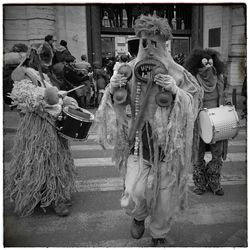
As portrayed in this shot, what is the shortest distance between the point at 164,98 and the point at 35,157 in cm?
153

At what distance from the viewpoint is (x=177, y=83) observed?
114 inches

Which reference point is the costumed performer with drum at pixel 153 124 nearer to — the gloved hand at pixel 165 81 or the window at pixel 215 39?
the gloved hand at pixel 165 81

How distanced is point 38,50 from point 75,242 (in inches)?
75.4

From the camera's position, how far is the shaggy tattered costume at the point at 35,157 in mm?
3469

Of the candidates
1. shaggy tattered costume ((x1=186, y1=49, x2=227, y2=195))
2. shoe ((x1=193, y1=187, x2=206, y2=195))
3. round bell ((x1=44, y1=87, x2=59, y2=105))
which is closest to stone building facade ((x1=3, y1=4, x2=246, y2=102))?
shaggy tattered costume ((x1=186, y1=49, x2=227, y2=195))

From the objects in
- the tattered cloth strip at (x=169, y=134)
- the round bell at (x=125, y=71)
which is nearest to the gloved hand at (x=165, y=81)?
the tattered cloth strip at (x=169, y=134)

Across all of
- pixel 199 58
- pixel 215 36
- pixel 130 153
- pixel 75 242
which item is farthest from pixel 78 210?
pixel 215 36

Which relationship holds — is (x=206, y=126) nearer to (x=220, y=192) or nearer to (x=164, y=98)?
(x=220, y=192)

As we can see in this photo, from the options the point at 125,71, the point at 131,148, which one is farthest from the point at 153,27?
the point at 131,148

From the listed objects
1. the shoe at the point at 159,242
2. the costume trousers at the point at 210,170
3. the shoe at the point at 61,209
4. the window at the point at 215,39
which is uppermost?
the window at the point at 215,39

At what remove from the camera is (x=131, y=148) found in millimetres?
2984

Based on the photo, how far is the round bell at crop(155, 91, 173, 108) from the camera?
275 centimetres

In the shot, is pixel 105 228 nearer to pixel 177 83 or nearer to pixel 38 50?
pixel 177 83

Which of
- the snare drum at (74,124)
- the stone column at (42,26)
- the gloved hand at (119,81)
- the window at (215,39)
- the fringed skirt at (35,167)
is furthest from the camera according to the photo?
the window at (215,39)
